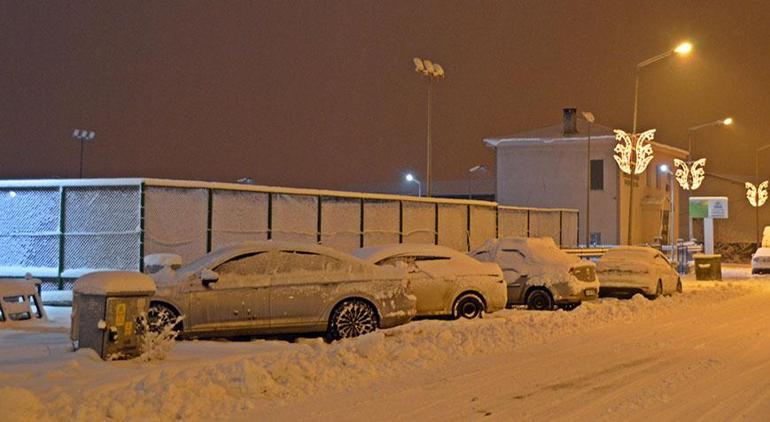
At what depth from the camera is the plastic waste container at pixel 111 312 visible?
10.9 metres

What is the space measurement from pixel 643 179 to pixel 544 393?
48063mm

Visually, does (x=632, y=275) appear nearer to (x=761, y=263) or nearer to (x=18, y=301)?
(x=18, y=301)

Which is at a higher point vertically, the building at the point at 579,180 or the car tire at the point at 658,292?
the building at the point at 579,180

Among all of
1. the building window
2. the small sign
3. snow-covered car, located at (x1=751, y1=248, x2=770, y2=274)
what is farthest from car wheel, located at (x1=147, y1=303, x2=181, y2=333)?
the small sign

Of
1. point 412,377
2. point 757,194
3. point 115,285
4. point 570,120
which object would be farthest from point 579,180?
point 115,285

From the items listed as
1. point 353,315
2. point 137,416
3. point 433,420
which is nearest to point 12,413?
point 137,416

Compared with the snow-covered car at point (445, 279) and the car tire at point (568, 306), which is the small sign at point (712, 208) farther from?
the snow-covered car at point (445, 279)

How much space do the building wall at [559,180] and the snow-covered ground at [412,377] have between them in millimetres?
38032

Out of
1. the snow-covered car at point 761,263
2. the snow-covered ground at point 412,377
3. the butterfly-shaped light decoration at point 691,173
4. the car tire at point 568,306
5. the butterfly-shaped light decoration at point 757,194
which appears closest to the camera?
the snow-covered ground at point 412,377

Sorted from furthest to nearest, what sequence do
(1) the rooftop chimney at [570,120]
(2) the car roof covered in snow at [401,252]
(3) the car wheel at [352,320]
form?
(1) the rooftop chimney at [570,120]
(2) the car roof covered in snow at [401,252]
(3) the car wheel at [352,320]

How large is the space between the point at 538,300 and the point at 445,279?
4.61m

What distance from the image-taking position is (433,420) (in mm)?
8508

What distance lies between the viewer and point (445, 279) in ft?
54.9

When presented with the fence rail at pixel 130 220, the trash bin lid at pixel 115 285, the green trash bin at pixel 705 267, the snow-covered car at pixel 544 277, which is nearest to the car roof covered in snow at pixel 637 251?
the snow-covered car at pixel 544 277
